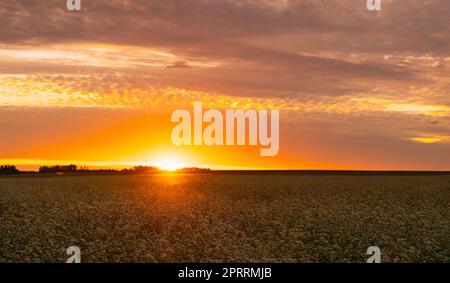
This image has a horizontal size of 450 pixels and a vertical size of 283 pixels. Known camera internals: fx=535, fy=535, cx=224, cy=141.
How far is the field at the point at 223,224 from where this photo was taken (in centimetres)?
2469

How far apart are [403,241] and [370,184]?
73.3 ft

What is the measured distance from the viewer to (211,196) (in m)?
38.9

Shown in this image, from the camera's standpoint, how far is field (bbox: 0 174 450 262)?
24.7m

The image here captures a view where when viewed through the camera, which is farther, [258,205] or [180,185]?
[180,185]

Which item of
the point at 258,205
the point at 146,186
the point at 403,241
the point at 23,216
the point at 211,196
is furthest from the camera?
the point at 146,186

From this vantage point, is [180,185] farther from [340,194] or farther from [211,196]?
[340,194]

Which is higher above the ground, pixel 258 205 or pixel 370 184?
pixel 370 184

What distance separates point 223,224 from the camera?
29.3 metres
